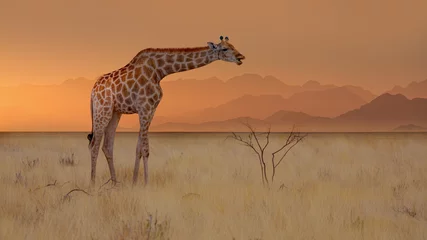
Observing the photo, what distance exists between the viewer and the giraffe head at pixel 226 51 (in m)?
8.73

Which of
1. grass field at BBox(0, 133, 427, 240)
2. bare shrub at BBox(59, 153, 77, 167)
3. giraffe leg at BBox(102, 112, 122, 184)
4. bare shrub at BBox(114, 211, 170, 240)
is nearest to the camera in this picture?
bare shrub at BBox(114, 211, 170, 240)

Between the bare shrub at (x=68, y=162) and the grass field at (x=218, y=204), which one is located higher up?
the bare shrub at (x=68, y=162)

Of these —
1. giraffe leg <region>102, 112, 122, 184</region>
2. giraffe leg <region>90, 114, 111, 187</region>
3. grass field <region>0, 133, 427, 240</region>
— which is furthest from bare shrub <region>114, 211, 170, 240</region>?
giraffe leg <region>102, 112, 122, 184</region>

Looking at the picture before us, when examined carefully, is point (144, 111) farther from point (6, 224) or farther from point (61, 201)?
point (6, 224)

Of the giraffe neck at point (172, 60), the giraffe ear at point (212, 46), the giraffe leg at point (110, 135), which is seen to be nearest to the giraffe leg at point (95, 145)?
the giraffe leg at point (110, 135)

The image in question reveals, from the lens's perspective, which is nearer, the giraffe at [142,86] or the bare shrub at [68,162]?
the giraffe at [142,86]

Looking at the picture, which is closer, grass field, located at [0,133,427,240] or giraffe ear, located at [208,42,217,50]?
grass field, located at [0,133,427,240]

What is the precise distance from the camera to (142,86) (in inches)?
355

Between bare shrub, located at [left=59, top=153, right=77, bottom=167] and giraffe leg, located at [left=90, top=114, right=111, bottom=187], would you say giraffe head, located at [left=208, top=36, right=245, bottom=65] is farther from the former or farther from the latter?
bare shrub, located at [left=59, top=153, right=77, bottom=167]

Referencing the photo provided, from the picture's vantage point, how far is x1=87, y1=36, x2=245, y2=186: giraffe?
8938 mm

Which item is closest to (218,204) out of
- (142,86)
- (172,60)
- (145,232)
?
(145,232)

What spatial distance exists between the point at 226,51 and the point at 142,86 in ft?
5.46

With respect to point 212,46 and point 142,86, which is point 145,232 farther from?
point 212,46

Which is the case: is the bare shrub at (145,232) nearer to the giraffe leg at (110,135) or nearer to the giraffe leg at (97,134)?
the giraffe leg at (97,134)
